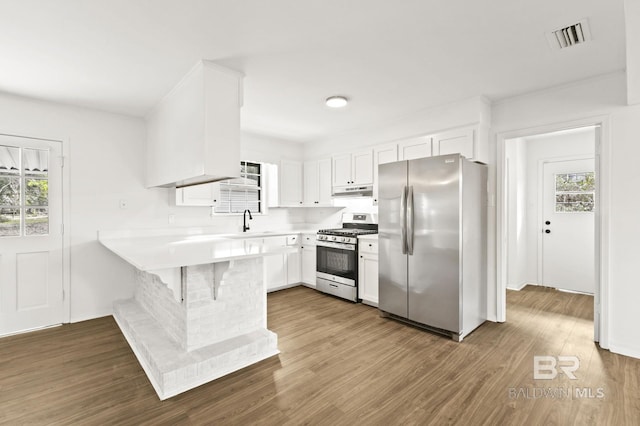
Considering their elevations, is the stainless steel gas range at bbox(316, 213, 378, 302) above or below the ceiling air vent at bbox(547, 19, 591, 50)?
below

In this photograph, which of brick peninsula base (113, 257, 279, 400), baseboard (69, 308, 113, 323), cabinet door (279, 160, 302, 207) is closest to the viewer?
brick peninsula base (113, 257, 279, 400)

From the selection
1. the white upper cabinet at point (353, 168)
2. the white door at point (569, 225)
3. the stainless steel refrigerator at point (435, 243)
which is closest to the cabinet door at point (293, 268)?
the white upper cabinet at point (353, 168)

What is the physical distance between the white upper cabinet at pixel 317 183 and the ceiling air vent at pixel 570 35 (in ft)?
10.5

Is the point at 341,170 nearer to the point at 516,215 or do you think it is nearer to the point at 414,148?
the point at 414,148

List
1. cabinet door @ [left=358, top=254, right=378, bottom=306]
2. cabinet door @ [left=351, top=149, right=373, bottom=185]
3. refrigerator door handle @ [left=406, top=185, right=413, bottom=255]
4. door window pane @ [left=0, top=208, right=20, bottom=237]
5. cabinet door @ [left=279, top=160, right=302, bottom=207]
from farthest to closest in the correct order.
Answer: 1. cabinet door @ [left=279, top=160, right=302, bottom=207]
2. cabinet door @ [left=351, top=149, right=373, bottom=185]
3. cabinet door @ [left=358, top=254, right=378, bottom=306]
4. refrigerator door handle @ [left=406, top=185, right=413, bottom=255]
5. door window pane @ [left=0, top=208, right=20, bottom=237]

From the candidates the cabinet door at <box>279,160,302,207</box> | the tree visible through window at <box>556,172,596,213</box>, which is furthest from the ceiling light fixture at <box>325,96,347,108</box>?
the tree visible through window at <box>556,172,596,213</box>

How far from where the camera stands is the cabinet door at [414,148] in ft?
11.9

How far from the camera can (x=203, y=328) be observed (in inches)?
94.1

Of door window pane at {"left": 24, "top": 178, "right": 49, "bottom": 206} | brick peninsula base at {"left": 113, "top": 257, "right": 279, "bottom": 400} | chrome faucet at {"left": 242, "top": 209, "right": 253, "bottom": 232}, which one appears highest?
door window pane at {"left": 24, "top": 178, "right": 49, "bottom": 206}

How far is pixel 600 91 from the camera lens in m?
2.78

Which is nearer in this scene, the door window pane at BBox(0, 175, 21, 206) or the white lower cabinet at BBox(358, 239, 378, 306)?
the door window pane at BBox(0, 175, 21, 206)

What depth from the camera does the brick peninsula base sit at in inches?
86.0

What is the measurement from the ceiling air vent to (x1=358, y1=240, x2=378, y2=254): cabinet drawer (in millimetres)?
2542

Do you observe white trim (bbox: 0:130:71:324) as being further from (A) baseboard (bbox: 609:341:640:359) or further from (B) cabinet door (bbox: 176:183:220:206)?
(A) baseboard (bbox: 609:341:640:359)
